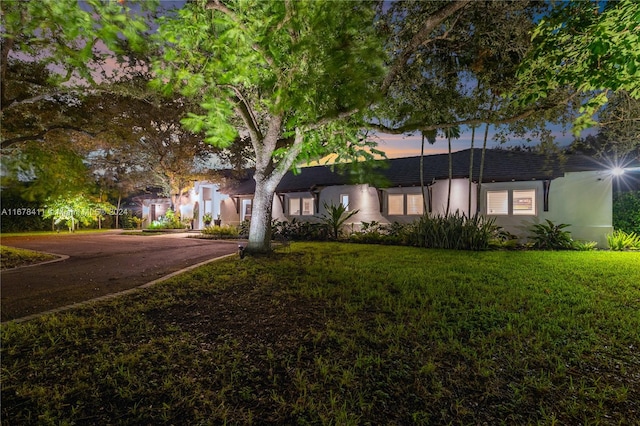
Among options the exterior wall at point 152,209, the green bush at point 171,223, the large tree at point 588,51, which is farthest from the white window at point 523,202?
the exterior wall at point 152,209

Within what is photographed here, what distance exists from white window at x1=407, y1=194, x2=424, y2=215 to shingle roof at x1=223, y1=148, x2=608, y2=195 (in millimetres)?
1057

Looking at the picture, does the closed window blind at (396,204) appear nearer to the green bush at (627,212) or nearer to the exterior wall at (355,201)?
the exterior wall at (355,201)

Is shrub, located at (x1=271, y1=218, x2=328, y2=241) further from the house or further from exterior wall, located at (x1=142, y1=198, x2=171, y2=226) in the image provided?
exterior wall, located at (x1=142, y1=198, x2=171, y2=226)

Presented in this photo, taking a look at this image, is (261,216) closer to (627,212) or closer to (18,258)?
(18,258)

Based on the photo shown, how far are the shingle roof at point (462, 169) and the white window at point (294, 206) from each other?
102 centimetres

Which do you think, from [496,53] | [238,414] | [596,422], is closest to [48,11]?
[238,414]

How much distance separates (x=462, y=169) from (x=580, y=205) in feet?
16.7

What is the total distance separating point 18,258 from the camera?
32.5 feet

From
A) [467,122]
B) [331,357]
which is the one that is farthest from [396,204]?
[331,357]

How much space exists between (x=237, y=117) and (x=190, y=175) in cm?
1496

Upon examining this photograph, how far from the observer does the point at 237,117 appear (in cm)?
1007

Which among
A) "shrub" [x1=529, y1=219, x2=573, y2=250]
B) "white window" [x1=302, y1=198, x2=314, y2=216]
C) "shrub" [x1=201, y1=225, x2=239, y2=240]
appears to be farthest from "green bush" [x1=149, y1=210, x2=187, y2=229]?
"shrub" [x1=529, y1=219, x2=573, y2=250]

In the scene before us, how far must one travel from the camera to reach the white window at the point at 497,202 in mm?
15258

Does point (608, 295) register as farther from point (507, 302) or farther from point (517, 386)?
point (517, 386)
